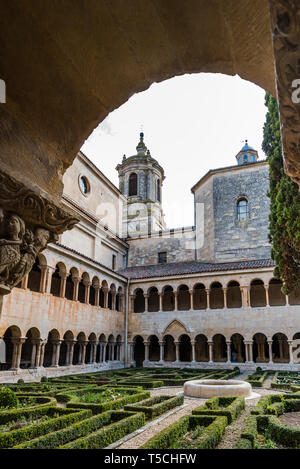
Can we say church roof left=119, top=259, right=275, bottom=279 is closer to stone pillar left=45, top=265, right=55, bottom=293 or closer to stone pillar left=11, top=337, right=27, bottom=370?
stone pillar left=45, top=265, right=55, bottom=293

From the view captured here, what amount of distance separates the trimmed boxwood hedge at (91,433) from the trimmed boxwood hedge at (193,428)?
34.0 inches

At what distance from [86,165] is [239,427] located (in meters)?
20.3

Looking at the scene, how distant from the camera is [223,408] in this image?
8.11 m

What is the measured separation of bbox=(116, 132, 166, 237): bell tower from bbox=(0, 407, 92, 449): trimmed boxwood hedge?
25915mm

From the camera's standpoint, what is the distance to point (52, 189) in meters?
3.56

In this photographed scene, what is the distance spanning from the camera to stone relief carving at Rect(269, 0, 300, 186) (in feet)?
5.59

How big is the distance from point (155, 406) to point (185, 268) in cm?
1662

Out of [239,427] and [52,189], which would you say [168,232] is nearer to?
[239,427]

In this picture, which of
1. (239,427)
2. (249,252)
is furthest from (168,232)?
(239,427)

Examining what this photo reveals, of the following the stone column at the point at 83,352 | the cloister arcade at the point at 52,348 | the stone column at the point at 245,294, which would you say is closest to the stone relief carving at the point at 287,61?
the cloister arcade at the point at 52,348

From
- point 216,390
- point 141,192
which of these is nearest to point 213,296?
point 141,192

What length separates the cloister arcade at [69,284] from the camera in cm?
1649

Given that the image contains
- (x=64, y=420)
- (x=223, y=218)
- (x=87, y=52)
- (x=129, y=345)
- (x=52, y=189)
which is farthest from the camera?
(x=223, y=218)

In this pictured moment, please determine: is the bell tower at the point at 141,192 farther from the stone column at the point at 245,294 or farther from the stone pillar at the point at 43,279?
the stone pillar at the point at 43,279
